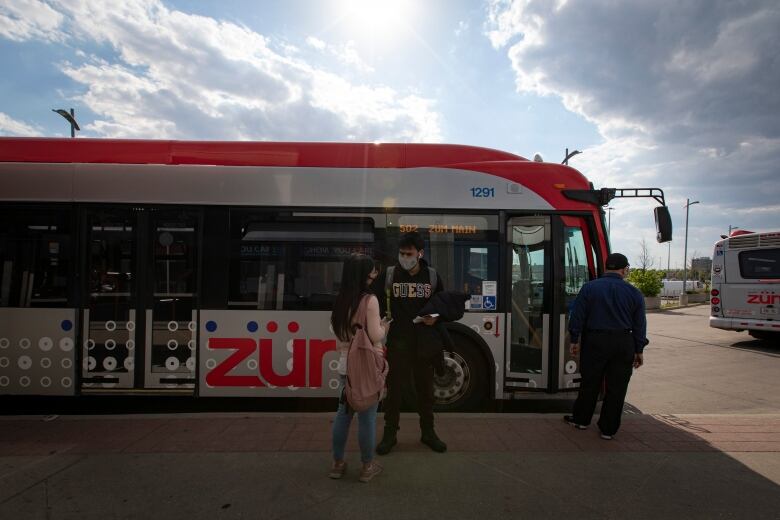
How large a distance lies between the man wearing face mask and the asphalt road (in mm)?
3515

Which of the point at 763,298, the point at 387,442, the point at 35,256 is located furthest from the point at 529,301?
the point at 763,298

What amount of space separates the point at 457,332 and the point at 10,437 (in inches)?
181

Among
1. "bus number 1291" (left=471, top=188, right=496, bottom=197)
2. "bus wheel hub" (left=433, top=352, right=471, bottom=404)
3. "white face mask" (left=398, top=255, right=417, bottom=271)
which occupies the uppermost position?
"bus number 1291" (left=471, top=188, right=496, bottom=197)

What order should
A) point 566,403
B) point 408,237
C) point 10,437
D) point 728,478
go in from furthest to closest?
point 566,403
point 10,437
point 408,237
point 728,478

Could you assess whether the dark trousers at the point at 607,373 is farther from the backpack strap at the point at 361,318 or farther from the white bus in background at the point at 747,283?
the white bus in background at the point at 747,283

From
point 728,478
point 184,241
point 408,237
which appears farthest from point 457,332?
point 184,241

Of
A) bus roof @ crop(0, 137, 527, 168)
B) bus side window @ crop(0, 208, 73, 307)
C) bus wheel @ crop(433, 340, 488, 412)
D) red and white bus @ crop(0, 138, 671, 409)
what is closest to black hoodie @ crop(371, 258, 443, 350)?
red and white bus @ crop(0, 138, 671, 409)

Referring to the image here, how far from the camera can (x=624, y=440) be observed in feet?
14.7

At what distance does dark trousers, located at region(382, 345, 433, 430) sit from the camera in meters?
4.14

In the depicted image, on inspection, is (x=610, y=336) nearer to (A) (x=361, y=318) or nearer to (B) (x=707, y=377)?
(A) (x=361, y=318)

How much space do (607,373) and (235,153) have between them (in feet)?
15.8

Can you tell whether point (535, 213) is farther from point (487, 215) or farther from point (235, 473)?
point (235, 473)

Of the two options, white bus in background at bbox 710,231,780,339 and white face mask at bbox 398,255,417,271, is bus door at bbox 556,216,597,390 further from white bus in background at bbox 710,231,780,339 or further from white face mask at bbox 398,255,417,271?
white bus in background at bbox 710,231,780,339

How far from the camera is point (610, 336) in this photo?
4.57 meters
